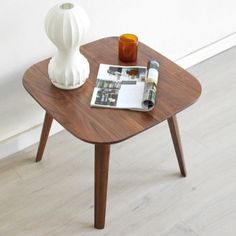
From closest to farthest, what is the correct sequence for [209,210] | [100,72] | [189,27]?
[100,72]
[209,210]
[189,27]

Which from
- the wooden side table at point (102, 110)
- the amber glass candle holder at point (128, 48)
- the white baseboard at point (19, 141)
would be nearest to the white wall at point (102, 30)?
the white baseboard at point (19, 141)

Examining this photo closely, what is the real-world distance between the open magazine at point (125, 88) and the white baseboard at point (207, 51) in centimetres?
78

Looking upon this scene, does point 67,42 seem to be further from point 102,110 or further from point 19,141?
point 19,141

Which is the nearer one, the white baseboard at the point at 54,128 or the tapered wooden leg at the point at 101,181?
the tapered wooden leg at the point at 101,181

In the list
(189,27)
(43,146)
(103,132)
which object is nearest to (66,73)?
(103,132)

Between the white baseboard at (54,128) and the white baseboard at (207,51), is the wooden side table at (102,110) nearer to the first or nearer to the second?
the white baseboard at (54,128)

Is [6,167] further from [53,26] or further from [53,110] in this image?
[53,26]

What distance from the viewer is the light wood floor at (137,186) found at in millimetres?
1579

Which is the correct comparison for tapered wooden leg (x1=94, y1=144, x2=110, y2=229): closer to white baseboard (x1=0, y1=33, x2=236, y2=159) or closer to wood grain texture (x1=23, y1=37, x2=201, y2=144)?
wood grain texture (x1=23, y1=37, x2=201, y2=144)

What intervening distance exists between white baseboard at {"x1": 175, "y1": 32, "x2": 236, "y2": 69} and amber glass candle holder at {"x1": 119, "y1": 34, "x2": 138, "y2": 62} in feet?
2.40

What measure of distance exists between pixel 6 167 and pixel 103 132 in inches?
25.4

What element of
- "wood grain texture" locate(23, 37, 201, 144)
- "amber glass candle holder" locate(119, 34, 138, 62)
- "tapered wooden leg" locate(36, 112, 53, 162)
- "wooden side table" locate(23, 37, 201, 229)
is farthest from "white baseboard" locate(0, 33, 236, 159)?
"amber glass candle holder" locate(119, 34, 138, 62)

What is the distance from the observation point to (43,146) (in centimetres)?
176

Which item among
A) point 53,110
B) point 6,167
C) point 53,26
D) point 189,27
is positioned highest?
point 53,26
